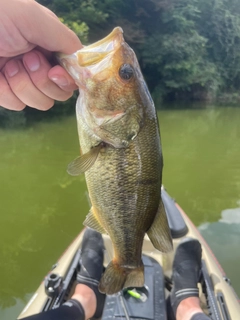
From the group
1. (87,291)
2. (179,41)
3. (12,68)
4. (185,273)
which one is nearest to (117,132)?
(12,68)

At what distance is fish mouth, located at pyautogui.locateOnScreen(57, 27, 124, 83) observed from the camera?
1.32m

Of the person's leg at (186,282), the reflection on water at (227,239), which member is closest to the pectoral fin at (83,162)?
the person's leg at (186,282)

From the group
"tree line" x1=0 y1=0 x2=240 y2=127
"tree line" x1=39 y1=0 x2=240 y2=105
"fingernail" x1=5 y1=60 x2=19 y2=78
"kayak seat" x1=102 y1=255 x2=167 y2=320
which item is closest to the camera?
"fingernail" x1=5 y1=60 x2=19 y2=78

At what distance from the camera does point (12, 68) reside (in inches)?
61.4

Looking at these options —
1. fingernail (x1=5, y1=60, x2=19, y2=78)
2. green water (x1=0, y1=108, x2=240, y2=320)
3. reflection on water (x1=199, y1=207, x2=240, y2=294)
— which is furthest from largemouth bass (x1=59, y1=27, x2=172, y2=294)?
reflection on water (x1=199, y1=207, x2=240, y2=294)

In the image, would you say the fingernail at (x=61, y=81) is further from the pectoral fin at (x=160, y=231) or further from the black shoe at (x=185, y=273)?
the black shoe at (x=185, y=273)

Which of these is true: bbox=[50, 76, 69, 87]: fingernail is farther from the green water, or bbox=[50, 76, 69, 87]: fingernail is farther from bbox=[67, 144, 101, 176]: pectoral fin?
the green water

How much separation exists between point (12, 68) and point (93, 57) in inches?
17.7

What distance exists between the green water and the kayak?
0.93 m

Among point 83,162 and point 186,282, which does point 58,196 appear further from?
point 83,162

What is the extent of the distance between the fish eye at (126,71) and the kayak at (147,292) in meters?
2.05

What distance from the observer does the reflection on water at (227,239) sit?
464 cm

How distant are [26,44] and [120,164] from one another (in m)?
0.62

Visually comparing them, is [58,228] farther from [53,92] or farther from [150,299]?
[53,92]
